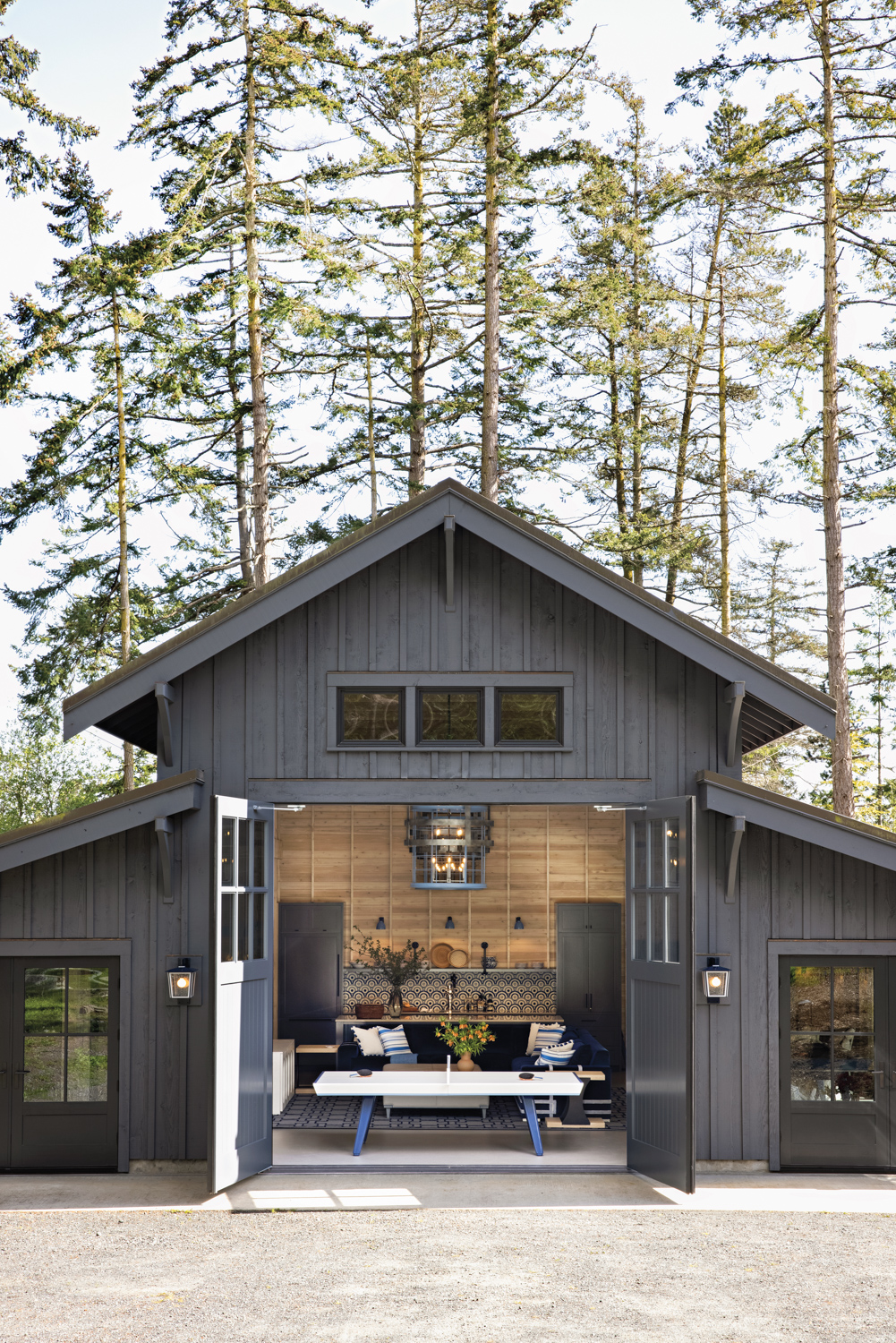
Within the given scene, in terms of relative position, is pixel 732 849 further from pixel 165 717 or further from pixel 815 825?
pixel 165 717

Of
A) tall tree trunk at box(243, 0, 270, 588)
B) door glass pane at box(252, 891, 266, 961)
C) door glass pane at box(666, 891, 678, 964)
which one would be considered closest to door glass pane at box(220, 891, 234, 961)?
door glass pane at box(252, 891, 266, 961)

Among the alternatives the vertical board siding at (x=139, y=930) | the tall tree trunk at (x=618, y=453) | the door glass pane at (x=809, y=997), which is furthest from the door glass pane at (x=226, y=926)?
the tall tree trunk at (x=618, y=453)

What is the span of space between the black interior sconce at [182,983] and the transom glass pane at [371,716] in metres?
2.29

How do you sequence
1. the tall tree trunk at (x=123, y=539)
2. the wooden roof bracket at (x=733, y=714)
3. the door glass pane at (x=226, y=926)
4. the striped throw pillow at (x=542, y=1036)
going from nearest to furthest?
the door glass pane at (x=226, y=926)
the wooden roof bracket at (x=733, y=714)
the striped throw pillow at (x=542, y=1036)
the tall tree trunk at (x=123, y=539)

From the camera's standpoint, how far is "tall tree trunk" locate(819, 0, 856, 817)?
14.2 m

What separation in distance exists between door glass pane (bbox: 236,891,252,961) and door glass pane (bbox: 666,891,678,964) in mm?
3391

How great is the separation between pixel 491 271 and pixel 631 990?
11957 mm

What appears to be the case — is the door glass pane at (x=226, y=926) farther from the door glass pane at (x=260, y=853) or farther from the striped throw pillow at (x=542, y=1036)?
the striped throw pillow at (x=542, y=1036)

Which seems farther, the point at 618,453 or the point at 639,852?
the point at 618,453

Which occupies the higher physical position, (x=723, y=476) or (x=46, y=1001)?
(x=723, y=476)

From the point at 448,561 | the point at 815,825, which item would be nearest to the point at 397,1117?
the point at 815,825

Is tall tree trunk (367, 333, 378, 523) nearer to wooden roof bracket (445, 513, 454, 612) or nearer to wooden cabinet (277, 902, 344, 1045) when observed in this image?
wooden cabinet (277, 902, 344, 1045)

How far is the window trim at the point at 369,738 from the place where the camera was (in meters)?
9.31

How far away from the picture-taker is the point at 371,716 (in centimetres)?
938
